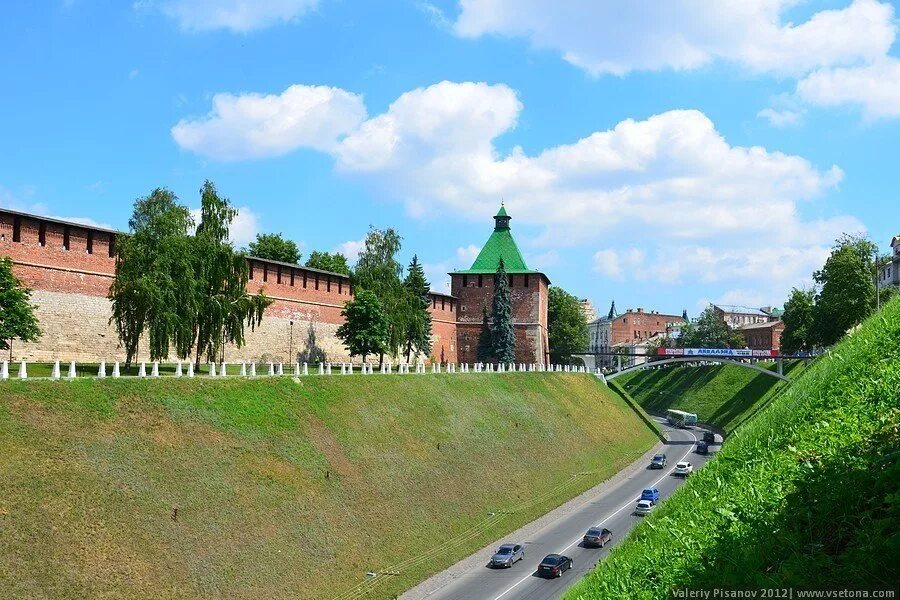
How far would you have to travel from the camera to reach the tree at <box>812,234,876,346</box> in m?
48.3

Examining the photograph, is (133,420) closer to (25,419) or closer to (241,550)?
(25,419)

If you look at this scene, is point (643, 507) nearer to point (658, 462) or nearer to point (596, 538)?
point (596, 538)

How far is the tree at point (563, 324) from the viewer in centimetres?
8025

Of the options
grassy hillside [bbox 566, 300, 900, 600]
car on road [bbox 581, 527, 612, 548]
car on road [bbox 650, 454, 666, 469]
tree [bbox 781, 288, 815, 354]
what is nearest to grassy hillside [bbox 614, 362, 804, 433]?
tree [bbox 781, 288, 815, 354]

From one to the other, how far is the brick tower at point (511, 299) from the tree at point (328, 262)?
33.8ft

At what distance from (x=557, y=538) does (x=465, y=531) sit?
318cm

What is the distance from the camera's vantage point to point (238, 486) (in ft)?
64.3

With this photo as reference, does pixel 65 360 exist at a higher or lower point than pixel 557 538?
higher

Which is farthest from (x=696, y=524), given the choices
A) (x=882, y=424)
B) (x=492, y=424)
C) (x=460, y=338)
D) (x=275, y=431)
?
(x=460, y=338)

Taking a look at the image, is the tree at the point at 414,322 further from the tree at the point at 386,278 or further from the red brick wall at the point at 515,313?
the red brick wall at the point at 515,313

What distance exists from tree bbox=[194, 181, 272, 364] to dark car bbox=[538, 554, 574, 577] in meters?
14.2

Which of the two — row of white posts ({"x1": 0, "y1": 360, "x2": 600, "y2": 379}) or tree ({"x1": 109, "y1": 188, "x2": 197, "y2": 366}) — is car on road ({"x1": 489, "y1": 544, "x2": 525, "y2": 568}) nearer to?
row of white posts ({"x1": 0, "y1": 360, "x2": 600, "y2": 379})

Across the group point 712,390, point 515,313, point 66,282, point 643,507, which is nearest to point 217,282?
point 66,282

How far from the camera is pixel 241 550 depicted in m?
17.8
